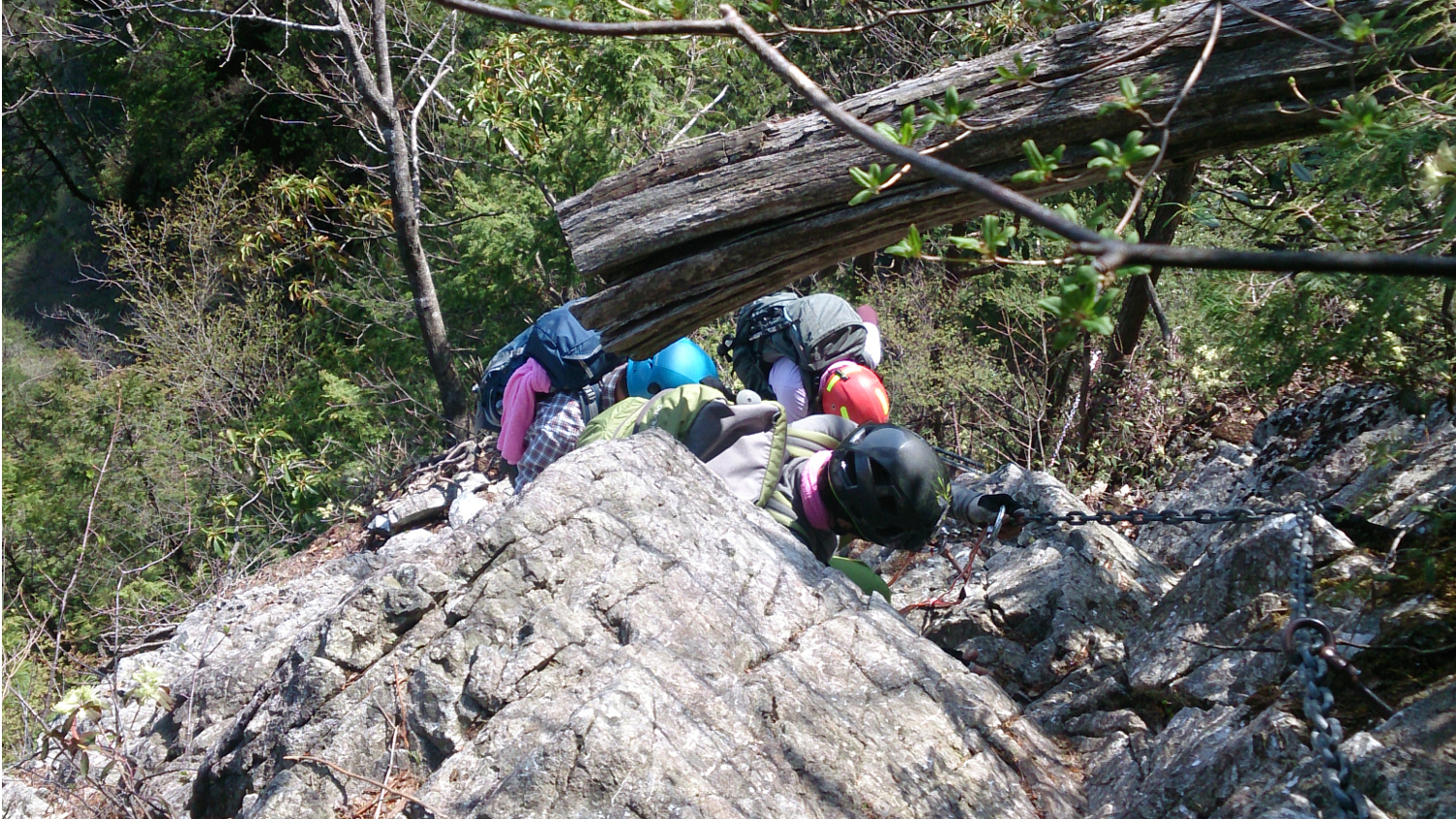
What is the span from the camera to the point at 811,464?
4.21 m

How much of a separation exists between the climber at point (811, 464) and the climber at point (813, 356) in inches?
36.9

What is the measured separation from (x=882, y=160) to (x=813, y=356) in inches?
92.6

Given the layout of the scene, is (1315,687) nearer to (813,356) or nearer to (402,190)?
(813,356)

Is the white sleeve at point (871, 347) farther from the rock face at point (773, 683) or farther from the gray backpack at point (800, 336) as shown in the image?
the rock face at point (773, 683)

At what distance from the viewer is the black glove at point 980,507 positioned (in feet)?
14.5

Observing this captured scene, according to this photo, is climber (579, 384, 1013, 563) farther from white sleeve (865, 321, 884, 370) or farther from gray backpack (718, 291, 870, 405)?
white sleeve (865, 321, 884, 370)

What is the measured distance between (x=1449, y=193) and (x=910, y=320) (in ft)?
20.7

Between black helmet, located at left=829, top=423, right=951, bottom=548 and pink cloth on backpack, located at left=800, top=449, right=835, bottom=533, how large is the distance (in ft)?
0.38

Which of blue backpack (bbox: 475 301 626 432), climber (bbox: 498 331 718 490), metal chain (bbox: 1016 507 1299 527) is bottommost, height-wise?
metal chain (bbox: 1016 507 1299 527)

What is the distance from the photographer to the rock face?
2559mm

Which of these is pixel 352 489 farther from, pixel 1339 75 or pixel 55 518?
pixel 1339 75

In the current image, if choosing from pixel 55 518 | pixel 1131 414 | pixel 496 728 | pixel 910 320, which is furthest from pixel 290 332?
pixel 496 728

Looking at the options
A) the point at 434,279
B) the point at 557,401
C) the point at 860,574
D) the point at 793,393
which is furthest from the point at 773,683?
the point at 434,279

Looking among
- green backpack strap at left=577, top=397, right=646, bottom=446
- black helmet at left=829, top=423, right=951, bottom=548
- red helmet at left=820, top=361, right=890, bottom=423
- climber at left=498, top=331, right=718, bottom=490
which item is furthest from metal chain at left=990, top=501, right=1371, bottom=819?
climber at left=498, top=331, right=718, bottom=490
